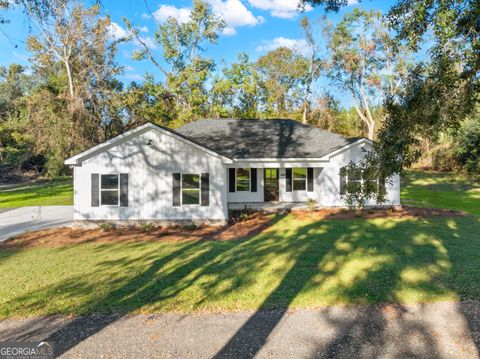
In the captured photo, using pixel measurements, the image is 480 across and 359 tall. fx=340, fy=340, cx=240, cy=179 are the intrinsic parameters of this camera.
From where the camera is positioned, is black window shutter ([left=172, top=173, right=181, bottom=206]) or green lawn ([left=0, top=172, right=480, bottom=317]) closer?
green lawn ([left=0, top=172, right=480, bottom=317])

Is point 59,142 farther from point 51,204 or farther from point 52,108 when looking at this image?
point 51,204

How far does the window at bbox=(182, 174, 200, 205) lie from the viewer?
14.5 metres

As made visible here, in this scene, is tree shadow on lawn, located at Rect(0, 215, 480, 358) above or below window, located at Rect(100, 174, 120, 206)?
below

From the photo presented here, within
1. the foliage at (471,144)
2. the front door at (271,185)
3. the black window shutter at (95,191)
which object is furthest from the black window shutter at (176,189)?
the foliage at (471,144)

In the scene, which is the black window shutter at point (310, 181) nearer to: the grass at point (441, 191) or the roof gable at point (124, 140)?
the grass at point (441, 191)

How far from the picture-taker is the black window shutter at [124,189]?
14.3 metres

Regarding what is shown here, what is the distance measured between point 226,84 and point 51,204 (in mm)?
19895

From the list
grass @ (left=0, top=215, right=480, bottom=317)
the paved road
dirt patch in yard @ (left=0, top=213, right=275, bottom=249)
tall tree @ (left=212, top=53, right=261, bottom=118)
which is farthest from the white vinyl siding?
tall tree @ (left=212, top=53, right=261, bottom=118)

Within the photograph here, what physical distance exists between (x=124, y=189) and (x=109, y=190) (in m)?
0.64

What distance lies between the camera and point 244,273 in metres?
8.11

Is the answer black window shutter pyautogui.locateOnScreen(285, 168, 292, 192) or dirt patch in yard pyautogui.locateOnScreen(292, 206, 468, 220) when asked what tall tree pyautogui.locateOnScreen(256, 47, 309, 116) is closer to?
black window shutter pyautogui.locateOnScreen(285, 168, 292, 192)

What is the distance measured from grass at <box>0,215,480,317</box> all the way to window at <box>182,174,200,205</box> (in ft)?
10.1

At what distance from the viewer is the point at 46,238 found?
41.0 ft

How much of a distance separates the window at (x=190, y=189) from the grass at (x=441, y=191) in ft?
40.6
